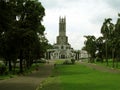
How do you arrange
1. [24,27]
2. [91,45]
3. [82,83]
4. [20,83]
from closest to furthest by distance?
[20,83] < [82,83] < [24,27] < [91,45]

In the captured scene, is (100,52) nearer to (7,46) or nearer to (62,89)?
(7,46)

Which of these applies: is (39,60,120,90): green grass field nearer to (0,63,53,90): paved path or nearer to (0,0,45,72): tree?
(0,63,53,90): paved path

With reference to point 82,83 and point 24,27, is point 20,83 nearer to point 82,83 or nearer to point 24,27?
point 82,83

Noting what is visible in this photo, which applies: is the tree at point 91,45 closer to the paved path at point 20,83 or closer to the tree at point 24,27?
the tree at point 24,27

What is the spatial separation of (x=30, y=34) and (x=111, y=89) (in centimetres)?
3325

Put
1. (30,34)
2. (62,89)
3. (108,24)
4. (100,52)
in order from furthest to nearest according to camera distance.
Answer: (100,52) → (108,24) → (30,34) → (62,89)

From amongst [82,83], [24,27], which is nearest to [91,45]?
[24,27]

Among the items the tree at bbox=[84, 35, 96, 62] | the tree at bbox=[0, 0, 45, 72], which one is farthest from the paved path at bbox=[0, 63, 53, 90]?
the tree at bbox=[84, 35, 96, 62]

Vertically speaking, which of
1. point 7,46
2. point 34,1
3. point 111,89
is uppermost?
point 34,1

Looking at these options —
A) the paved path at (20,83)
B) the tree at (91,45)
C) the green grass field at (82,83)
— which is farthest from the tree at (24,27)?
the tree at (91,45)

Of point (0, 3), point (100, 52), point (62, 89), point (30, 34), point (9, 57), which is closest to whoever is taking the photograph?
point (62, 89)

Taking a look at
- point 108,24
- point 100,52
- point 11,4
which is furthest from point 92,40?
point 11,4

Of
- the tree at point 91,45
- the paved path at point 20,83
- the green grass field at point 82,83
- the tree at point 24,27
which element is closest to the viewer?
the paved path at point 20,83

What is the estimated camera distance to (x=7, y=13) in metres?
40.1
